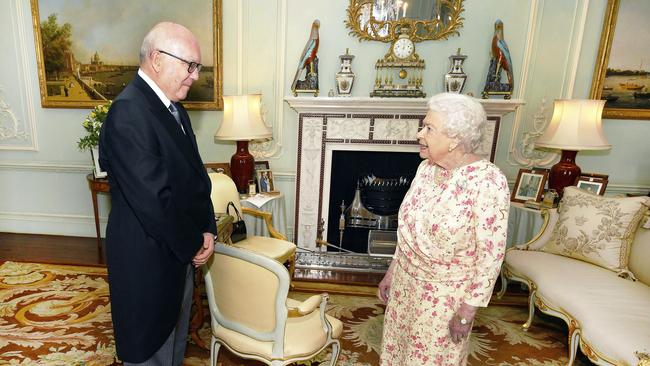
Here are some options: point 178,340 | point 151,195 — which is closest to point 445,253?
point 151,195

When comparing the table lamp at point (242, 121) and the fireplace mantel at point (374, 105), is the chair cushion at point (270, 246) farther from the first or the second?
the fireplace mantel at point (374, 105)

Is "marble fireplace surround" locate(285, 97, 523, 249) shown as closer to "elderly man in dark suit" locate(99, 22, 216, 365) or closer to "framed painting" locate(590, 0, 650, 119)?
"framed painting" locate(590, 0, 650, 119)

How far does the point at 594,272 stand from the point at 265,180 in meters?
2.77

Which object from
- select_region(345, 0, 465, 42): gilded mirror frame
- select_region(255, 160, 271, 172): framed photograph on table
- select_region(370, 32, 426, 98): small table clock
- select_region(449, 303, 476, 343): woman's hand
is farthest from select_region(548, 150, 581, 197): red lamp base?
select_region(255, 160, 271, 172): framed photograph on table

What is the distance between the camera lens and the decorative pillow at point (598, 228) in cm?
236

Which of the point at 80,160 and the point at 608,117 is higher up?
the point at 608,117

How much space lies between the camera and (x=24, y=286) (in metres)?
2.85

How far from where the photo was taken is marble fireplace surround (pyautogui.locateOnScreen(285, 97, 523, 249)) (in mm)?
3410

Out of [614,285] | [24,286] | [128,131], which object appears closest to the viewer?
[128,131]

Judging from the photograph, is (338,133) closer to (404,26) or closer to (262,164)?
(262,164)

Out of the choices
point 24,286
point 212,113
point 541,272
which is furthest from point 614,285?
point 24,286

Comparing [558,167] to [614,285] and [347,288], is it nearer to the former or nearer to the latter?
[614,285]

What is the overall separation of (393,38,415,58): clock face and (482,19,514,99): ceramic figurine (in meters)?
0.75

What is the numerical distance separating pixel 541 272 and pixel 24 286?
3943 mm
